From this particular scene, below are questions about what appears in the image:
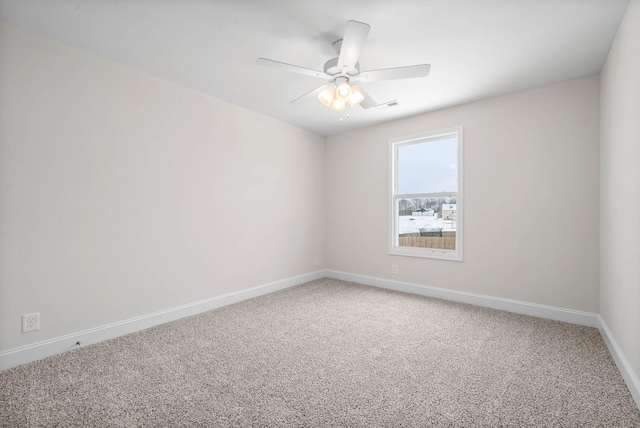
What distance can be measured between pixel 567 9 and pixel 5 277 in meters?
4.15

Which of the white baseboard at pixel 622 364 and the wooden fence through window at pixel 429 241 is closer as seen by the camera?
the white baseboard at pixel 622 364

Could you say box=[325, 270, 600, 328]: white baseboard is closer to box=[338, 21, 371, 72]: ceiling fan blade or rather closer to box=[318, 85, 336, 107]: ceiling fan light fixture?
box=[318, 85, 336, 107]: ceiling fan light fixture

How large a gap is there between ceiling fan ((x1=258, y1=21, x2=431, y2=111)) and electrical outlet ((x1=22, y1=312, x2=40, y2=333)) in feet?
8.07

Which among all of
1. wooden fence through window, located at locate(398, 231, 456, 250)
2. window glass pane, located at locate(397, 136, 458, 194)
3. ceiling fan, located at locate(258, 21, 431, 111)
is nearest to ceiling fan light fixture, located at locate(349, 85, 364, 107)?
ceiling fan, located at locate(258, 21, 431, 111)

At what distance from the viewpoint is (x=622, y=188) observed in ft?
6.48

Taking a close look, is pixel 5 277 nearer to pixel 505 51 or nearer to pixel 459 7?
pixel 459 7

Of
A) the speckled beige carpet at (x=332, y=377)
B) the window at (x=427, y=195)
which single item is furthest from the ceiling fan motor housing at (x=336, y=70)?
the speckled beige carpet at (x=332, y=377)

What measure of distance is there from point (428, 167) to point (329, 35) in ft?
7.61

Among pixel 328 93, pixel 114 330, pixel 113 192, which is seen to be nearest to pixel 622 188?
pixel 328 93

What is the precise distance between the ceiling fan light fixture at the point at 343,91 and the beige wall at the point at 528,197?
1853 mm

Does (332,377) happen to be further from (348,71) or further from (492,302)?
(492,302)

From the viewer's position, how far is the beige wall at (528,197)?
272cm

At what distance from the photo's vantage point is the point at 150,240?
2746 mm

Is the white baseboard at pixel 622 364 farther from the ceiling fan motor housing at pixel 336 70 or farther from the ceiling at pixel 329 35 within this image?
the ceiling fan motor housing at pixel 336 70
